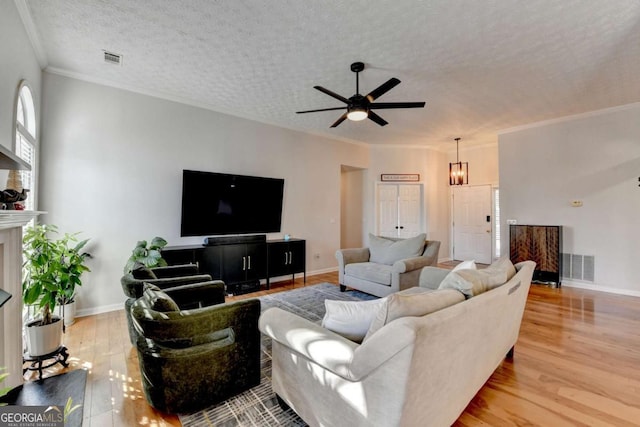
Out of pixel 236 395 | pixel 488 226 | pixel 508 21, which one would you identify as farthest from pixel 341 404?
pixel 488 226

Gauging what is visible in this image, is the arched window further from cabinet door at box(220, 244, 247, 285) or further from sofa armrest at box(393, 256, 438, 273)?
sofa armrest at box(393, 256, 438, 273)

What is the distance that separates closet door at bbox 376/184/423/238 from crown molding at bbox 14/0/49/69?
6248mm

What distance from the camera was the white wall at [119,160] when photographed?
348cm

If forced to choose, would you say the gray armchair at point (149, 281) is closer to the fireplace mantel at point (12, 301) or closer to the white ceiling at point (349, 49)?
the fireplace mantel at point (12, 301)

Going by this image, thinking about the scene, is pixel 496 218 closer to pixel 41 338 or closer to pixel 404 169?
pixel 404 169

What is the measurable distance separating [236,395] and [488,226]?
7.16 meters

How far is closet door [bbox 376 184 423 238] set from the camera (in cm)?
730

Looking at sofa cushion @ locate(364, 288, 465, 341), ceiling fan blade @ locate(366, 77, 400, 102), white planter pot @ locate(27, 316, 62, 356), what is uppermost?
ceiling fan blade @ locate(366, 77, 400, 102)

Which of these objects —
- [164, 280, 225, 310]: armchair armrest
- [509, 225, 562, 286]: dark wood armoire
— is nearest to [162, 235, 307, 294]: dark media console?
[164, 280, 225, 310]: armchair armrest

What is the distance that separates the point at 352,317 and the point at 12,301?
7.41 feet

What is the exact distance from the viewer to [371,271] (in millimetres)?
4262

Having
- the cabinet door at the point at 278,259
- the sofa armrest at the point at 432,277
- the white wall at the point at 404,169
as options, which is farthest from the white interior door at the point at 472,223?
the cabinet door at the point at 278,259

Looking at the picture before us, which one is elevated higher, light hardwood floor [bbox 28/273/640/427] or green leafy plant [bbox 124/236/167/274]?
green leafy plant [bbox 124/236/167/274]

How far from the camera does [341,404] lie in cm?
144
